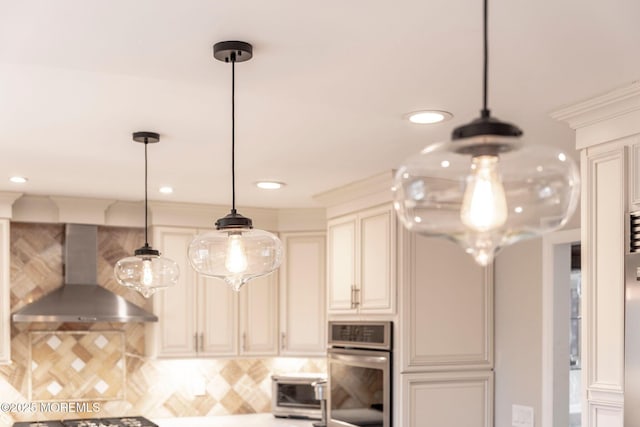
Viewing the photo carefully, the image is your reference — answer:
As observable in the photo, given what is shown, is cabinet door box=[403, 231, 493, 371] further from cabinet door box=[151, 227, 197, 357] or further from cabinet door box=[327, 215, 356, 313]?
cabinet door box=[151, 227, 197, 357]

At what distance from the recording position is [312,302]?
5.85 meters

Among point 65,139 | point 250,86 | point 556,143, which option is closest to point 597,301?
point 556,143

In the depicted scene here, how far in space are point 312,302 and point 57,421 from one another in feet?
6.14

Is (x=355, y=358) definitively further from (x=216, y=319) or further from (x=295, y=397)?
(x=216, y=319)

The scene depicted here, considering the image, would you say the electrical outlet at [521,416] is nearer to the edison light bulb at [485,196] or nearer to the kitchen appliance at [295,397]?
the kitchen appliance at [295,397]

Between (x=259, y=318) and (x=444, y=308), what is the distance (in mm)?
1765

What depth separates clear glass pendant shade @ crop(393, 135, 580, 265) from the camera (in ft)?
4.44

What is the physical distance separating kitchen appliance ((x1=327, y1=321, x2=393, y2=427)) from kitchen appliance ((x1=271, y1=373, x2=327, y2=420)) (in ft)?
2.10

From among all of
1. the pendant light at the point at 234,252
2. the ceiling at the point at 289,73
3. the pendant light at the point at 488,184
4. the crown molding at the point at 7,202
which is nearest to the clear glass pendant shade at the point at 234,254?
the pendant light at the point at 234,252

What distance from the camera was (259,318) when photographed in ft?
19.2

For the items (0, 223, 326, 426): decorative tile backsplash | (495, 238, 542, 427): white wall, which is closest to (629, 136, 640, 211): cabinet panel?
(495, 238, 542, 427): white wall

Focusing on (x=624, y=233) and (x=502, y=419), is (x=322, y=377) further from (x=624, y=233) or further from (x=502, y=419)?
(x=624, y=233)

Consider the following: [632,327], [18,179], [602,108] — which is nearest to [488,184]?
[632,327]

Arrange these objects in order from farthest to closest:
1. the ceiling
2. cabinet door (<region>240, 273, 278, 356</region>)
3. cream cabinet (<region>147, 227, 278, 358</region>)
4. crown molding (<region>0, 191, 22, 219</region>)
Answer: cabinet door (<region>240, 273, 278, 356</region>) < cream cabinet (<region>147, 227, 278, 358</region>) < crown molding (<region>0, 191, 22, 219</region>) < the ceiling
